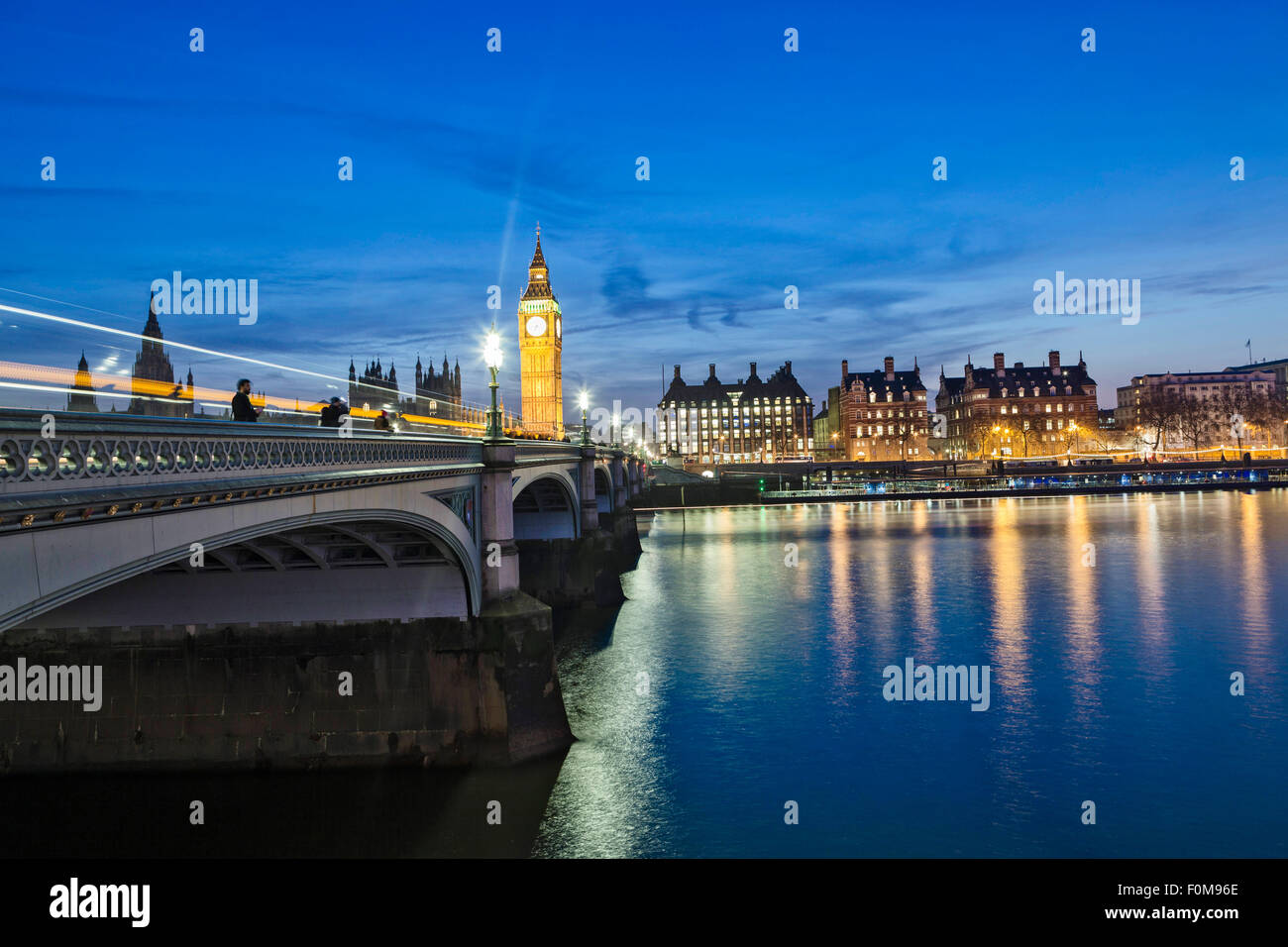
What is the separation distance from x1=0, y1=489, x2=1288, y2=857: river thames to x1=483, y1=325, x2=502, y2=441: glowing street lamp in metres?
7.95

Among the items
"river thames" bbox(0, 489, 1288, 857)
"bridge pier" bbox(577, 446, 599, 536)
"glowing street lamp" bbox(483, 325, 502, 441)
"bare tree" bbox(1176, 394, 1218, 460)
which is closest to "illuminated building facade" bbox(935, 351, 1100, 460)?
"bare tree" bbox(1176, 394, 1218, 460)

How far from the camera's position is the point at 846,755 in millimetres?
21625

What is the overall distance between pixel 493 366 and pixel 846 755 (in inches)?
492

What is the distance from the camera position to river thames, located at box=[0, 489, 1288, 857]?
17.0 m

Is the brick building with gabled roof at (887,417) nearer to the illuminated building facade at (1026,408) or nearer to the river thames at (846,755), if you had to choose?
the illuminated building facade at (1026,408)

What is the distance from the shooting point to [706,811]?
1861 centimetres

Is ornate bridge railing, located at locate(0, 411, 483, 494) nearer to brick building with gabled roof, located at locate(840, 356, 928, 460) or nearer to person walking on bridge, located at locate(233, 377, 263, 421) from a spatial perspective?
person walking on bridge, located at locate(233, 377, 263, 421)

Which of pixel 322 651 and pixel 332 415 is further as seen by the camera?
pixel 322 651

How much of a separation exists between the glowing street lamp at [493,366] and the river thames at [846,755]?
795 centimetres

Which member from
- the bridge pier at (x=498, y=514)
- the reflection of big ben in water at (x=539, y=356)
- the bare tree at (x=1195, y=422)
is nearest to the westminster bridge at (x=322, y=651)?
the bridge pier at (x=498, y=514)

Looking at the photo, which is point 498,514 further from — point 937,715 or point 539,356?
point 539,356

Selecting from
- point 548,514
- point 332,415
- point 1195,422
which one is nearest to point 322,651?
point 332,415
